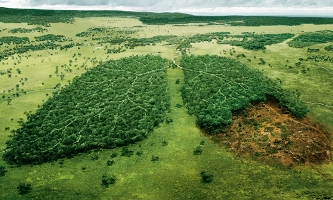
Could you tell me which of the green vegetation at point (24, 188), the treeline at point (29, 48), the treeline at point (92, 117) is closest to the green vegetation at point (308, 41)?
the treeline at point (92, 117)

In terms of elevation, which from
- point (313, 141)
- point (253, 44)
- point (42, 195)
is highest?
point (253, 44)

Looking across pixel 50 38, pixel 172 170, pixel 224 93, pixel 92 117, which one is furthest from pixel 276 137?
pixel 50 38

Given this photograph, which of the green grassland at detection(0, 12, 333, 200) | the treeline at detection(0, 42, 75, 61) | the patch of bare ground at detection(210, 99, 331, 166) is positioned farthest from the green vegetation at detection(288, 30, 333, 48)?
the treeline at detection(0, 42, 75, 61)

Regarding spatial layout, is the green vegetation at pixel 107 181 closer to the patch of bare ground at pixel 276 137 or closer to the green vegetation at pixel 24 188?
the green vegetation at pixel 24 188

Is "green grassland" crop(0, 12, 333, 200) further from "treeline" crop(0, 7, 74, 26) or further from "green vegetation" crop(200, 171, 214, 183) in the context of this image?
"treeline" crop(0, 7, 74, 26)

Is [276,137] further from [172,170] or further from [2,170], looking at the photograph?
[2,170]

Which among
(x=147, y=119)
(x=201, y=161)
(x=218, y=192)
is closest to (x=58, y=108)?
(x=147, y=119)

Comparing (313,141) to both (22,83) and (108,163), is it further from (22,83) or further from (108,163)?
(22,83)
